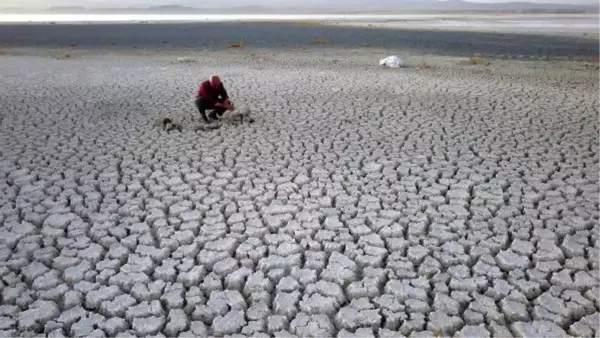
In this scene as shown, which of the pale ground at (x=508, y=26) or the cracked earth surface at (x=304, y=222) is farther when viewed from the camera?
the pale ground at (x=508, y=26)

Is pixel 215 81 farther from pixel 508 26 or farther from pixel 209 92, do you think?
pixel 508 26

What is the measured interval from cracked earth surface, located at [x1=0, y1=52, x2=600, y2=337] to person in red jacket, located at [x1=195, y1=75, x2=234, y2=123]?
56 centimetres

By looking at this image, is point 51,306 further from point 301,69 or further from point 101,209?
point 301,69

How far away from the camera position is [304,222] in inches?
163

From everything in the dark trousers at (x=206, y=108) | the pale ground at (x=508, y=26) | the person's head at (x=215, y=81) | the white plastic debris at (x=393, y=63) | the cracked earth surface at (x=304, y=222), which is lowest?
the cracked earth surface at (x=304, y=222)

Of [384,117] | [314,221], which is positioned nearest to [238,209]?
[314,221]

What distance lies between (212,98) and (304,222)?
356 centimetres

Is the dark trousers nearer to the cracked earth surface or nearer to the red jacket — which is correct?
the red jacket

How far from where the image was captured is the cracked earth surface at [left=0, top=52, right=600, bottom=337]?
2.99m

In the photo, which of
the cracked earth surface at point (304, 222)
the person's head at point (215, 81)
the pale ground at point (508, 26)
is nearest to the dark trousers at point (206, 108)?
the person's head at point (215, 81)

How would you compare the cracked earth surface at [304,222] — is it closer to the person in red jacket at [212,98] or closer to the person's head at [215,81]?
the person in red jacket at [212,98]

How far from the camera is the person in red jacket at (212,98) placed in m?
7.06

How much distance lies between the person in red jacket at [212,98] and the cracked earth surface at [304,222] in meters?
0.56

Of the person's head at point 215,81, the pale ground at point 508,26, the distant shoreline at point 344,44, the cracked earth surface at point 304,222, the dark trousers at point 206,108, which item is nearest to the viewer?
the cracked earth surface at point 304,222
